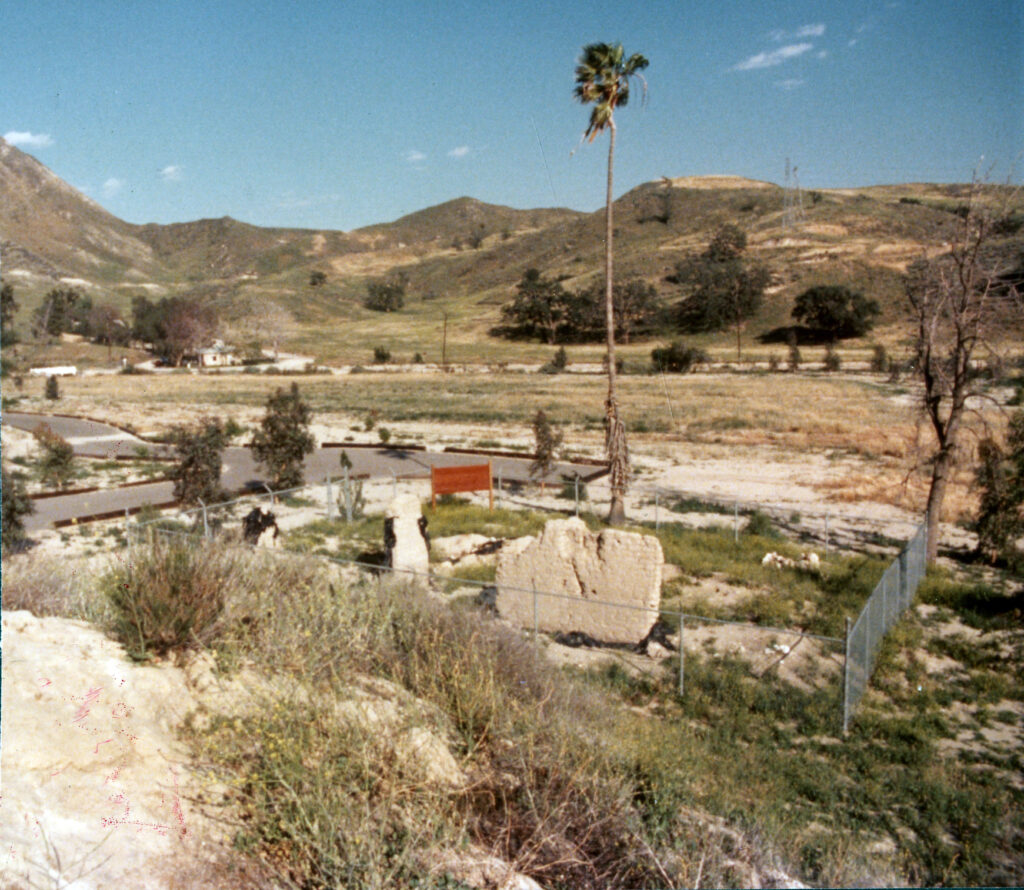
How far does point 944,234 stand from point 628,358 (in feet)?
180

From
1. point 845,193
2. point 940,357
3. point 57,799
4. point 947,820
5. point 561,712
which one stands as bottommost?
point 947,820

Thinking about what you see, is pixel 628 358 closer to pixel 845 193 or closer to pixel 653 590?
pixel 653 590

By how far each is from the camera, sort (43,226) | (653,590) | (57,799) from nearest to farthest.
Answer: (57,799) < (653,590) < (43,226)

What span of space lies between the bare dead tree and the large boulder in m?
6.94

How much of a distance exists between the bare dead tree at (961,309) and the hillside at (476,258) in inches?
1248

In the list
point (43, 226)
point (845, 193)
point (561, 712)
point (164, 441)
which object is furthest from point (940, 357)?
point (845, 193)

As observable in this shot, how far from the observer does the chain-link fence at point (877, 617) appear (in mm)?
8883

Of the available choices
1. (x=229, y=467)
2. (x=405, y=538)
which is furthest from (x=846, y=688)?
(x=229, y=467)

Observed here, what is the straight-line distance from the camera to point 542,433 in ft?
75.5

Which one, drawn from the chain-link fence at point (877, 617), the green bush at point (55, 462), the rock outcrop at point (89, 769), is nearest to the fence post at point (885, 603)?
the chain-link fence at point (877, 617)

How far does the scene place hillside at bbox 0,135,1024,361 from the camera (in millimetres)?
71812

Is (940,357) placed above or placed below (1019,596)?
above

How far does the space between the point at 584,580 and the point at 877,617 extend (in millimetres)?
4098

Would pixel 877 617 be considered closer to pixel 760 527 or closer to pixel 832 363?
pixel 760 527
